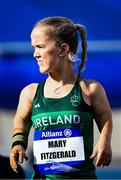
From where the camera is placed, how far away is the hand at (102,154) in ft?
7.80

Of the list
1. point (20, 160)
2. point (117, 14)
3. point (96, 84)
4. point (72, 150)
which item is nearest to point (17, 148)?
point (20, 160)

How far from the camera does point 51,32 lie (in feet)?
8.27

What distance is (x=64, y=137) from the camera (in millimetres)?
2469

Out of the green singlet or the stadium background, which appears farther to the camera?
the stadium background

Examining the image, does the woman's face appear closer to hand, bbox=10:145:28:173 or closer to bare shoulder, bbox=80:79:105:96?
bare shoulder, bbox=80:79:105:96

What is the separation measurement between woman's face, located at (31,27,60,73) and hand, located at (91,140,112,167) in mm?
372

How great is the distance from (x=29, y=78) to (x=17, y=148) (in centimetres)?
174

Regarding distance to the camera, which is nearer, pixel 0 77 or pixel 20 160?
pixel 20 160

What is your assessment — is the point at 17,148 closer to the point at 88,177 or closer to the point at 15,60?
the point at 88,177

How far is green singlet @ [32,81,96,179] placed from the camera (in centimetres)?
245

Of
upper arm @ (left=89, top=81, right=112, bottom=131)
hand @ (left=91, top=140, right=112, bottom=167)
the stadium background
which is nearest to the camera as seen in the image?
hand @ (left=91, top=140, right=112, bottom=167)

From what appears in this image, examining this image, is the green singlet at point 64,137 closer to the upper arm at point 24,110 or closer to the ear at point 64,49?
the upper arm at point 24,110

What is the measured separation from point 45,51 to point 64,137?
35 cm

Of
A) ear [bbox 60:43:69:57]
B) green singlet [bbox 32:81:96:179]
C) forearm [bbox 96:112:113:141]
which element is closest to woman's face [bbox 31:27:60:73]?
ear [bbox 60:43:69:57]
